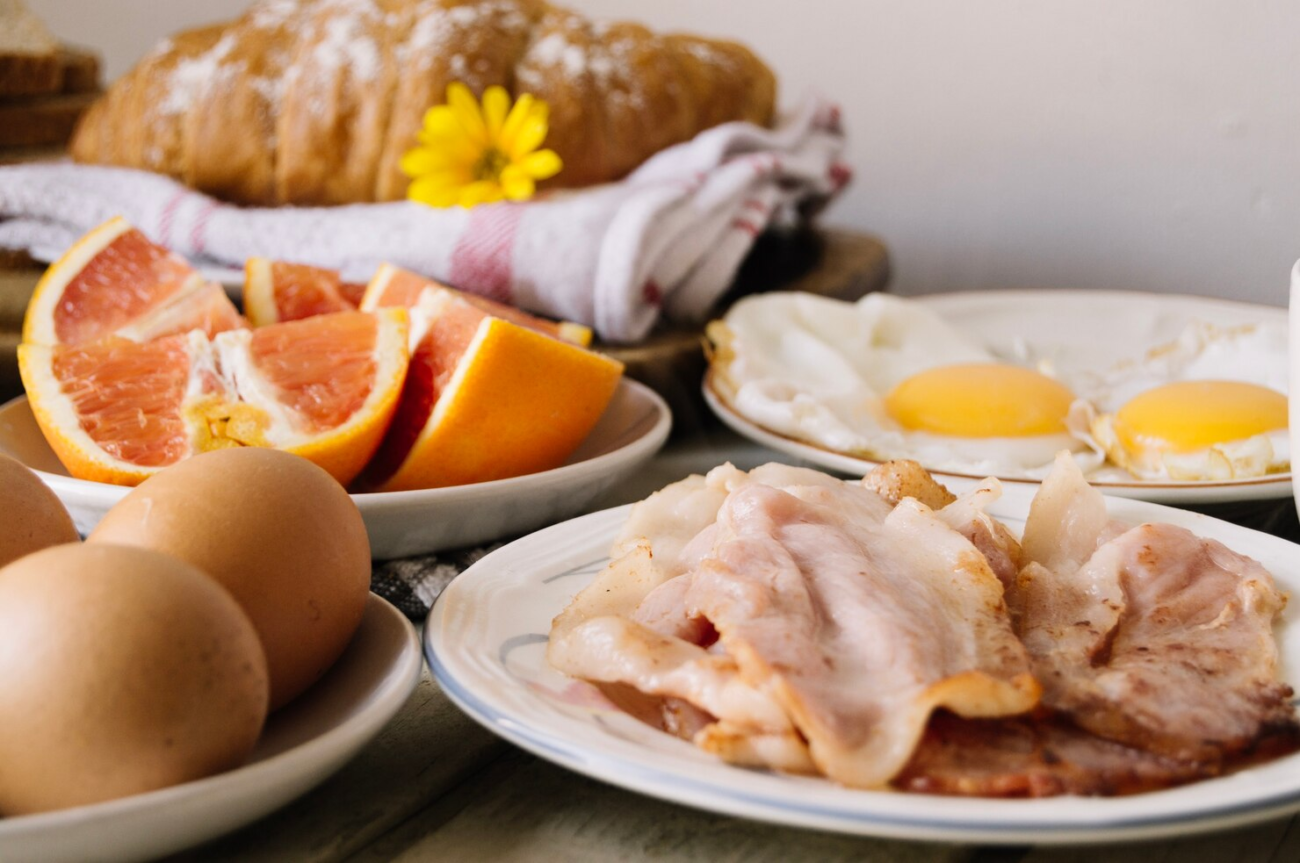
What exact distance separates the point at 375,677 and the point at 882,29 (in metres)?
2.16

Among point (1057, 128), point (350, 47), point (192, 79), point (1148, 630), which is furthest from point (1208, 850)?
point (1057, 128)

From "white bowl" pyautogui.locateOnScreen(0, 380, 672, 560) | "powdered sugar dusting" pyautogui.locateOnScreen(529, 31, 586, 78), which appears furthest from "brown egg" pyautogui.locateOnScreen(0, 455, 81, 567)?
"powdered sugar dusting" pyautogui.locateOnScreen(529, 31, 586, 78)

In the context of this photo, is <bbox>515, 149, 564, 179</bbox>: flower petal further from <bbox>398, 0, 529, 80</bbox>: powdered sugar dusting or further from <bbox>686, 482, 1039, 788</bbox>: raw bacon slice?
<bbox>686, 482, 1039, 788</bbox>: raw bacon slice

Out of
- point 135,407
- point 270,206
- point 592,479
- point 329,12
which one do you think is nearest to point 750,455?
point 592,479

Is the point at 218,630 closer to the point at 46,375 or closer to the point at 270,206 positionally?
the point at 46,375

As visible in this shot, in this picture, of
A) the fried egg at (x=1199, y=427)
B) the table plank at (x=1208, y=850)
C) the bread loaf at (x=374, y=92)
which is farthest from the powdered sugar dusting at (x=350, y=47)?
the table plank at (x=1208, y=850)

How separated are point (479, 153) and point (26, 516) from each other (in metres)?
1.08

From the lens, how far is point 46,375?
113cm

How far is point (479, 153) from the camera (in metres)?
1.72

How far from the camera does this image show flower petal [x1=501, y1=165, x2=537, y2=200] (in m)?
1.67

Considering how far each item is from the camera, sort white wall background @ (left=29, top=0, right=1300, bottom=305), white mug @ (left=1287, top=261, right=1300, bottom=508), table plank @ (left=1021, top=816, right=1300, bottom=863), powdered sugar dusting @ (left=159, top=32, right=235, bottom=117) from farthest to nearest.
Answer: white wall background @ (left=29, top=0, right=1300, bottom=305)
powdered sugar dusting @ (left=159, top=32, right=235, bottom=117)
white mug @ (left=1287, top=261, right=1300, bottom=508)
table plank @ (left=1021, top=816, right=1300, bottom=863)

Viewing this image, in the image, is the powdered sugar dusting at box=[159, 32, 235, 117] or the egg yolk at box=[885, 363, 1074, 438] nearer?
the egg yolk at box=[885, 363, 1074, 438]

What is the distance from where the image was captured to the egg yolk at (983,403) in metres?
1.37

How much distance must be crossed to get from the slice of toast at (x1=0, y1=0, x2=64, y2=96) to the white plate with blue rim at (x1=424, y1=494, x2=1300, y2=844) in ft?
6.41
